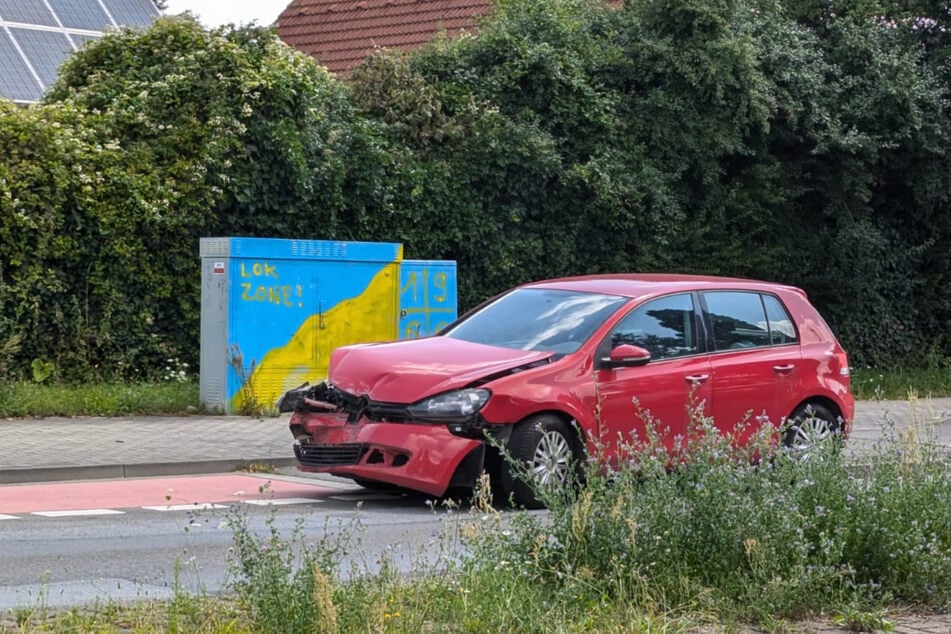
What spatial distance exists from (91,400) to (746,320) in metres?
7.74

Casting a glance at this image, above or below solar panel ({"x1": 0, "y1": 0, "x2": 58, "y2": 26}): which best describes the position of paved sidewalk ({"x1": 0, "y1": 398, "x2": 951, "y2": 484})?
below

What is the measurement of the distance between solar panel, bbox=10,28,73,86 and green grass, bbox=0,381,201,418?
8102 mm

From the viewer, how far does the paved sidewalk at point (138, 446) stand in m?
12.6

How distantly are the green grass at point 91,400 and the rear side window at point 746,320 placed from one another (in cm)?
712

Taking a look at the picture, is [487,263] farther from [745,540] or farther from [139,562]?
[745,540]

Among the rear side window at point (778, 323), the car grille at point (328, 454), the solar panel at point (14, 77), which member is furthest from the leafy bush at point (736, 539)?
the solar panel at point (14, 77)

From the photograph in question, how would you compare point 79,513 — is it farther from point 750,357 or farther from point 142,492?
point 750,357

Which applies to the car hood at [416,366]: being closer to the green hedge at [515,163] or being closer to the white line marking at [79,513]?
the white line marking at [79,513]

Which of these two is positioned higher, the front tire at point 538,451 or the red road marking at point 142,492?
the front tire at point 538,451

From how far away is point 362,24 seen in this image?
3150 cm

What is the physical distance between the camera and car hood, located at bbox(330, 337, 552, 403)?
10.4m

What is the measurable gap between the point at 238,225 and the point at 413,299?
99.6 inches

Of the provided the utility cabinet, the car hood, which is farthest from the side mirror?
the utility cabinet

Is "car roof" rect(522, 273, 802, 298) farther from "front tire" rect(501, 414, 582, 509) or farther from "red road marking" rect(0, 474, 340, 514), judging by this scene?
"red road marking" rect(0, 474, 340, 514)
